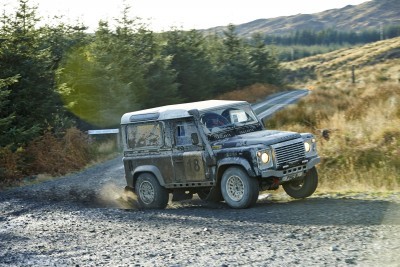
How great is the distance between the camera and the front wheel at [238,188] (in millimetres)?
10383

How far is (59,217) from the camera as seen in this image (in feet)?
39.1

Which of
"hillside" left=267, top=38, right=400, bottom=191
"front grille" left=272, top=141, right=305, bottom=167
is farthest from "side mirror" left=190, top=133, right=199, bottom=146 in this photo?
"hillside" left=267, top=38, right=400, bottom=191

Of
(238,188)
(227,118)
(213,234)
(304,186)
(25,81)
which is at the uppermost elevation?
(25,81)

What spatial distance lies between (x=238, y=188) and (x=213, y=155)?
2.71 feet

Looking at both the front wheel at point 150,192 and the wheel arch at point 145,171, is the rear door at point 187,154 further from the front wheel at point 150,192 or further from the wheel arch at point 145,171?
the front wheel at point 150,192

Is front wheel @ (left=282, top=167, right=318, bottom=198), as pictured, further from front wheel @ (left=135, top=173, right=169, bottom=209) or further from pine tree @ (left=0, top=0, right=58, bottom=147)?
pine tree @ (left=0, top=0, right=58, bottom=147)

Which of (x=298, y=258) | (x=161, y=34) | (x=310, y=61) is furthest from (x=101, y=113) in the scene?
(x=310, y=61)

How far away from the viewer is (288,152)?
10.6 meters

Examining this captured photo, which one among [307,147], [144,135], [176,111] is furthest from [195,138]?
[307,147]

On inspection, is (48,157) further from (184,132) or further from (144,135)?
(184,132)

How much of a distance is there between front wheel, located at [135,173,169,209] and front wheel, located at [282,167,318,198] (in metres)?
2.72

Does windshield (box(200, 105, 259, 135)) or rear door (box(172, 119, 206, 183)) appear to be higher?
windshield (box(200, 105, 259, 135))

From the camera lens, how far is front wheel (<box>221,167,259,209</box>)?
10.4m

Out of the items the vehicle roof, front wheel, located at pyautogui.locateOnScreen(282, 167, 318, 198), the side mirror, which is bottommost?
front wheel, located at pyautogui.locateOnScreen(282, 167, 318, 198)
